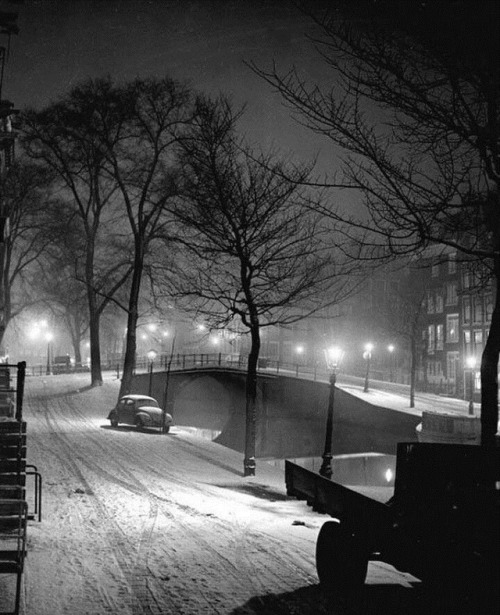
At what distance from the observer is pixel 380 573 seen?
9781 mm

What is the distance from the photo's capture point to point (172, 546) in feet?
35.6

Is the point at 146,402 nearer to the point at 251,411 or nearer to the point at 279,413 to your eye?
the point at 251,411

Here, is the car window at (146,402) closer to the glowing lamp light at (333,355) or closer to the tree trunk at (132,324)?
the tree trunk at (132,324)

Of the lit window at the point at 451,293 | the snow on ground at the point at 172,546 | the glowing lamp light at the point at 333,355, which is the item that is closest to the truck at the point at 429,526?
the snow on ground at the point at 172,546

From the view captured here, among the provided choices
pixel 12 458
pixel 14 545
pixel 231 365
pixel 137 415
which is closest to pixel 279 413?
pixel 231 365

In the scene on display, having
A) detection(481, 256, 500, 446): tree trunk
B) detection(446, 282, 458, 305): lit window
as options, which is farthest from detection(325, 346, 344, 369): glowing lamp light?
detection(446, 282, 458, 305): lit window

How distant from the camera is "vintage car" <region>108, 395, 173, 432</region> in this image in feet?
101

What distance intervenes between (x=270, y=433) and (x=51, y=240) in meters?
19.6

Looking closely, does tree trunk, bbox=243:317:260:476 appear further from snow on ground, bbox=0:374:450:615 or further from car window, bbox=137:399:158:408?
car window, bbox=137:399:158:408

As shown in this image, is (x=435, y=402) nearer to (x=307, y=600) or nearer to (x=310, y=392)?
(x=310, y=392)

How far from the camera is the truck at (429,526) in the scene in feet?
20.8

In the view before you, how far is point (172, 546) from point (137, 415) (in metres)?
20.4

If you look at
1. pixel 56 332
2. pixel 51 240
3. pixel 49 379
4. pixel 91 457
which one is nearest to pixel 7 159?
pixel 51 240

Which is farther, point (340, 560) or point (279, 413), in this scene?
point (279, 413)
